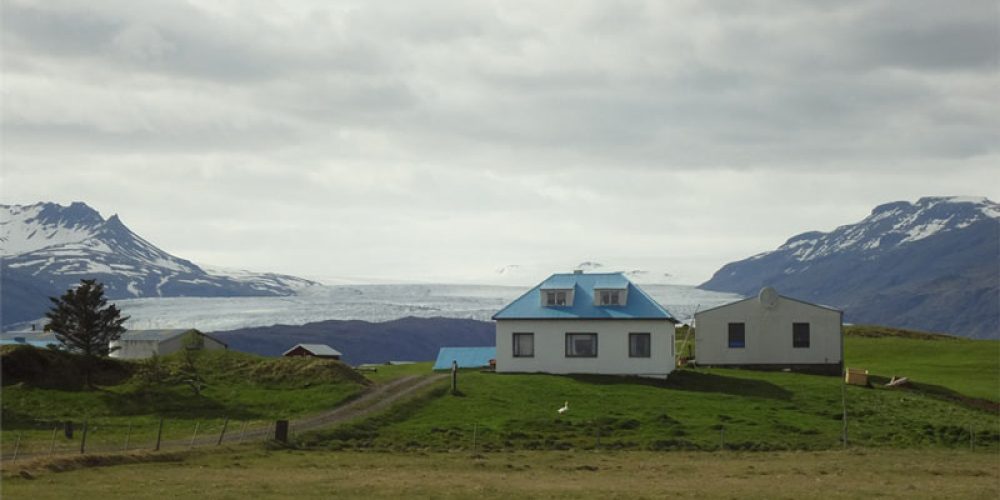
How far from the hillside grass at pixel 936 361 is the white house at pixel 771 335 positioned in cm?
431

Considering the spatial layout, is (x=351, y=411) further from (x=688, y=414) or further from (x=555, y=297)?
(x=555, y=297)

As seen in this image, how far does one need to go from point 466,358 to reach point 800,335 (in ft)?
107

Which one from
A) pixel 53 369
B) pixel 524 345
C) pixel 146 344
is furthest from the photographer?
pixel 146 344

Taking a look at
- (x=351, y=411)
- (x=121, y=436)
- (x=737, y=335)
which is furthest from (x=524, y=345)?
(x=121, y=436)

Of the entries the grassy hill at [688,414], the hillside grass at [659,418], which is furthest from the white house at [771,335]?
the hillside grass at [659,418]

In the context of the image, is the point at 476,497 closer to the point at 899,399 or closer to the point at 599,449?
the point at 599,449

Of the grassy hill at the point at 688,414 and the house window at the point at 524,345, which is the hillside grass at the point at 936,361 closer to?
the grassy hill at the point at 688,414

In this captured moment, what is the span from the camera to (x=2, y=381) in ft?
213

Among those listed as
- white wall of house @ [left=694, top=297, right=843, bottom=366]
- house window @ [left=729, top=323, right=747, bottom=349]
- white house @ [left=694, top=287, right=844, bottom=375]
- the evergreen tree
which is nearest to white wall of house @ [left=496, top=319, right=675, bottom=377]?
white wall of house @ [left=694, top=297, right=843, bottom=366]

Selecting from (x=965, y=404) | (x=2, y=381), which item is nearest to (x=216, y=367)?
(x=2, y=381)

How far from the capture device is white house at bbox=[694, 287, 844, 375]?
80812 millimetres

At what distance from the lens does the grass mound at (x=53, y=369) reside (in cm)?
6569

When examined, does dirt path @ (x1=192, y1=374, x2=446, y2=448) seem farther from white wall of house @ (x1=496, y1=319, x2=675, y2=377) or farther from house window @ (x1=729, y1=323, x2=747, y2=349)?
house window @ (x1=729, y1=323, x2=747, y2=349)

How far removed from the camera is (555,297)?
77.4 m
